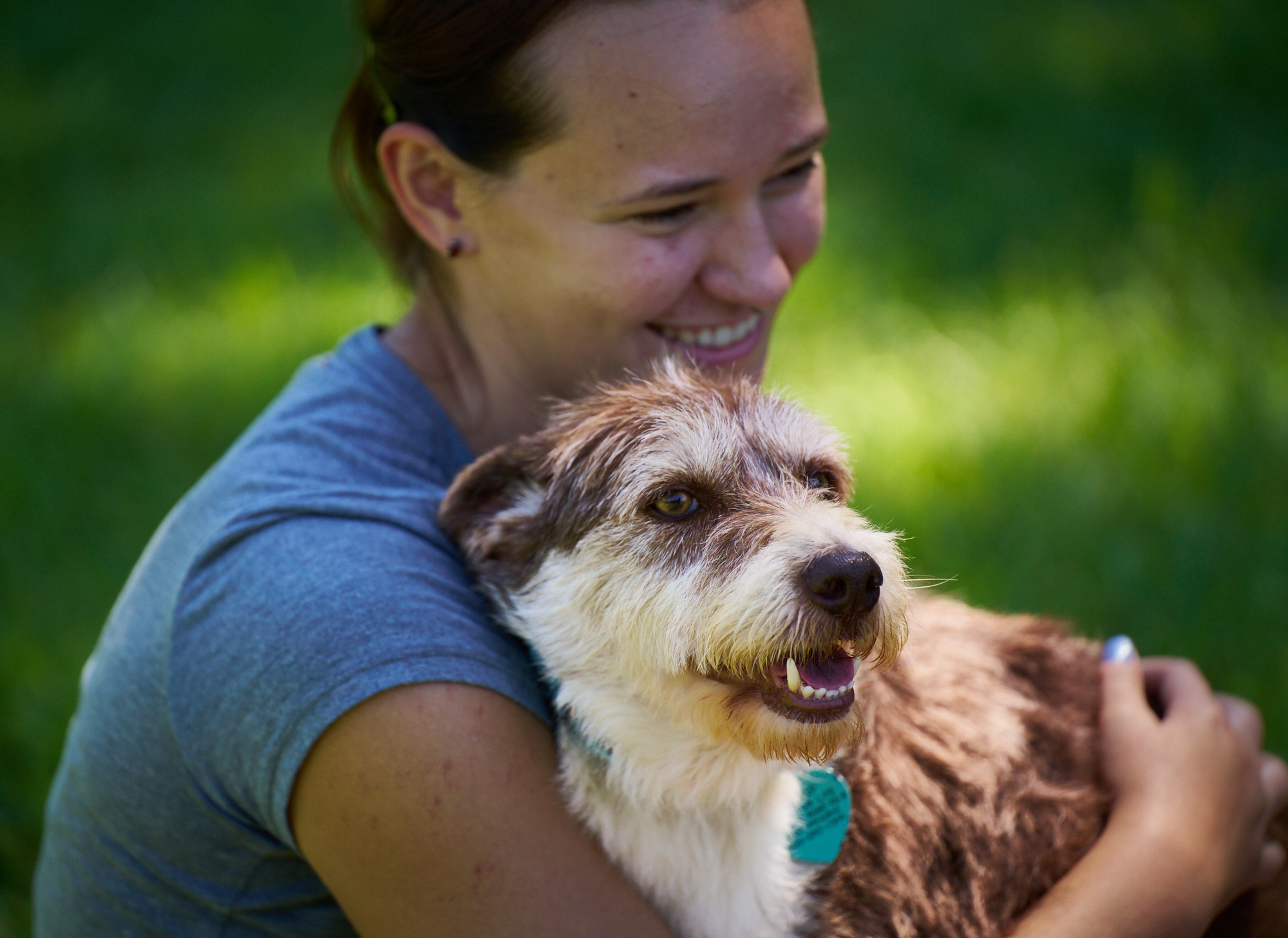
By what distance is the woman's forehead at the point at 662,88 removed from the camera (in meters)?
2.42

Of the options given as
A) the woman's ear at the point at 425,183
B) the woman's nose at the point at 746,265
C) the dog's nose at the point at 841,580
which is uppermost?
the woman's ear at the point at 425,183

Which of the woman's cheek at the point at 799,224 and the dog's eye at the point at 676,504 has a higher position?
the woman's cheek at the point at 799,224

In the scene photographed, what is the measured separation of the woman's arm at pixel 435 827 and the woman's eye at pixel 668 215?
1.07 m

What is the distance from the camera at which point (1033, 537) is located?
4.76 meters

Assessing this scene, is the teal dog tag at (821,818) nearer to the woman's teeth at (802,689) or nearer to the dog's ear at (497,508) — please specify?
the woman's teeth at (802,689)

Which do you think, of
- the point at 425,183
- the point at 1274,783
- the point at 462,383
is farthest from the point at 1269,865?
the point at 425,183

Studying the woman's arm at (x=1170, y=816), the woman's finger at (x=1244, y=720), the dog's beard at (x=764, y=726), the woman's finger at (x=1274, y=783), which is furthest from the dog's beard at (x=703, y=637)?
the woman's finger at (x=1274, y=783)

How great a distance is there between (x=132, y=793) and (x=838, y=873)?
55.8 inches

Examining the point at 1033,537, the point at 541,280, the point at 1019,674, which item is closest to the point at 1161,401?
the point at 1033,537

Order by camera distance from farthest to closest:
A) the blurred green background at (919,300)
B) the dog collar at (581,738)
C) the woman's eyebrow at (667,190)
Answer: the blurred green background at (919,300)
the woman's eyebrow at (667,190)
the dog collar at (581,738)

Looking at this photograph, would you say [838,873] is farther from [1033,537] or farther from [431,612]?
[1033,537]

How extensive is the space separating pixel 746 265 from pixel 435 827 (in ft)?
4.48

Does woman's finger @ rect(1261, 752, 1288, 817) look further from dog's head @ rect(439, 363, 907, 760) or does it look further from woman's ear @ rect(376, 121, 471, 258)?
woman's ear @ rect(376, 121, 471, 258)

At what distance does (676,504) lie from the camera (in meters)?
2.25
